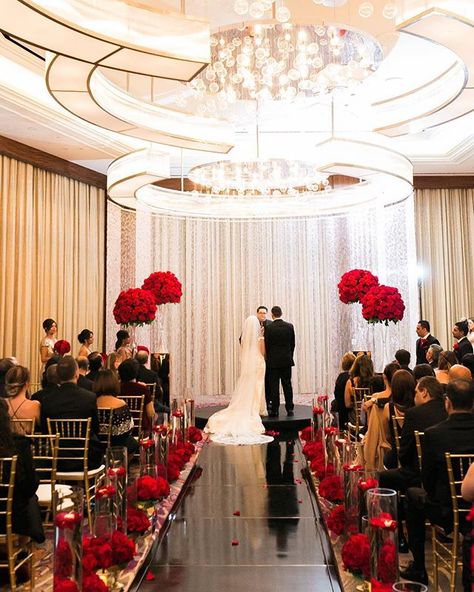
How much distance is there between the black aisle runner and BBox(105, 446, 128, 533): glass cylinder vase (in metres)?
0.41

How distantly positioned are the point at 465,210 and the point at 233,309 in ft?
16.7

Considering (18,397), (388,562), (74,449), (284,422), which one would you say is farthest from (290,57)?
(284,422)

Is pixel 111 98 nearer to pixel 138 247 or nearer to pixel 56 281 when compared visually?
pixel 56 281

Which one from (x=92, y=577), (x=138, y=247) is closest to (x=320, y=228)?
(x=138, y=247)

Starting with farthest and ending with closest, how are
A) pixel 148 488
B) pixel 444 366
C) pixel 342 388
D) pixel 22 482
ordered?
pixel 342 388 < pixel 444 366 < pixel 148 488 < pixel 22 482

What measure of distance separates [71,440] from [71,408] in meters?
0.23

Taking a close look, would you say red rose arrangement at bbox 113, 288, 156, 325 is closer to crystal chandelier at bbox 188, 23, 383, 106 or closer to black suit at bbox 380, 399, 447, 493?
crystal chandelier at bbox 188, 23, 383, 106

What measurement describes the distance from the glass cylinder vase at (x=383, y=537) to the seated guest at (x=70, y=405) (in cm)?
238

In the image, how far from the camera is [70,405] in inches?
189

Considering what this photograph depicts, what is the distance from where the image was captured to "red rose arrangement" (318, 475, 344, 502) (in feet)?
17.5

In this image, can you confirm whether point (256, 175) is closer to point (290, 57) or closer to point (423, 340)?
point (290, 57)

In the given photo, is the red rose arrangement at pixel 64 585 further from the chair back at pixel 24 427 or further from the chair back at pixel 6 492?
the chair back at pixel 24 427

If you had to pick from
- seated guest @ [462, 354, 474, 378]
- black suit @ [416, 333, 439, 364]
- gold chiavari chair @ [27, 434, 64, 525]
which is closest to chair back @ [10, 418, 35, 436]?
gold chiavari chair @ [27, 434, 64, 525]

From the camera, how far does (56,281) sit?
11.1m
